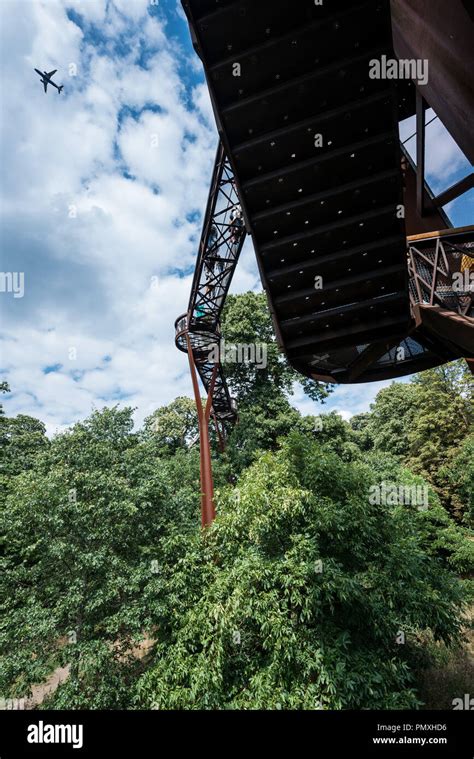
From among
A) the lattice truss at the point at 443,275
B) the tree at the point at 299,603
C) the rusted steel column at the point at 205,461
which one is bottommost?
the tree at the point at 299,603

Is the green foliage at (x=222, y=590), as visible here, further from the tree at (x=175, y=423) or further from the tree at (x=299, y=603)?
the tree at (x=175, y=423)

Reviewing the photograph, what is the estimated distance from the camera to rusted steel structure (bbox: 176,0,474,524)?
3.44 m

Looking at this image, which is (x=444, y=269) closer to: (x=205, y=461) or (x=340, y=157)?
(x=340, y=157)

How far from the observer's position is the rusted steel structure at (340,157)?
3.44 metres

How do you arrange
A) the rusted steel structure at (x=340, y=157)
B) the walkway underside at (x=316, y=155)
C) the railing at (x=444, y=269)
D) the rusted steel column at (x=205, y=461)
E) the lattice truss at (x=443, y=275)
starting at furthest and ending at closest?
the rusted steel column at (x=205, y=461) → the lattice truss at (x=443, y=275) → the railing at (x=444, y=269) → the walkway underside at (x=316, y=155) → the rusted steel structure at (x=340, y=157)

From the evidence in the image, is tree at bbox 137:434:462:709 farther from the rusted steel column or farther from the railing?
the railing

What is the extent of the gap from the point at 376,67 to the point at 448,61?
73.6 inches

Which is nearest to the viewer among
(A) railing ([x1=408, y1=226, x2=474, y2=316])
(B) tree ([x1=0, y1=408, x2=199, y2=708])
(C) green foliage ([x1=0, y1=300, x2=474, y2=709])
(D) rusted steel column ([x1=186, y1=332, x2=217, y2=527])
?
(A) railing ([x1=408, y1=226, x2=474, y2=316])

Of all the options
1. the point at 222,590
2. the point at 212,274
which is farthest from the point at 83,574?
the point at 212,274

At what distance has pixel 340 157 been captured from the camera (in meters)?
4.44

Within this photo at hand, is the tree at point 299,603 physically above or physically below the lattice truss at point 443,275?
below

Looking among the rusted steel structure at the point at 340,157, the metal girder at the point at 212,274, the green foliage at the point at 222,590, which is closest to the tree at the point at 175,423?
the metal girder at the point at 212,274

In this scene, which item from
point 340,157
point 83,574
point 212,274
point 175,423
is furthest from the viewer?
point 175,423

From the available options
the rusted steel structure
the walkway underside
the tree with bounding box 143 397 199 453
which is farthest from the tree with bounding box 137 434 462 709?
the tree with bounding box 143 397 199 453
